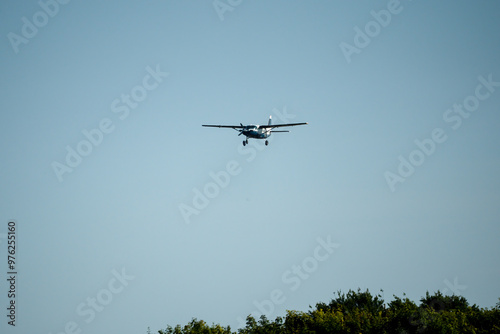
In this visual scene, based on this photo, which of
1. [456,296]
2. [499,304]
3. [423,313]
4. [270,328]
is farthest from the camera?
[456,296]

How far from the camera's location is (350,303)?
82.8m

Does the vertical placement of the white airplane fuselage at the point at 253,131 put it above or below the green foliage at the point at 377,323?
above

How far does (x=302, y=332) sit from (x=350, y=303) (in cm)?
2746

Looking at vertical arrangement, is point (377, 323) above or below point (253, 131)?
below

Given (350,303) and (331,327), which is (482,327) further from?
(350,303)

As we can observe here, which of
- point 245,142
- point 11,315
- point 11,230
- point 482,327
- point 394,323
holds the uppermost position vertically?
point 245,142

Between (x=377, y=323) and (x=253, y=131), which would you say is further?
(x=253, y=131)

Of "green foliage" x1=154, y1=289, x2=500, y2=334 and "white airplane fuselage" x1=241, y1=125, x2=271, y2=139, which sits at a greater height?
"white airplane fuselage" x1=241, y1=125, x2=271, y2=139

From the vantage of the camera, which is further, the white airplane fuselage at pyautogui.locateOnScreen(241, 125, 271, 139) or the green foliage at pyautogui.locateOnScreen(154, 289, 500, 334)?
the white airplane fuselage at pyautogui.locateOnScreen(241, 125, 271, 139)

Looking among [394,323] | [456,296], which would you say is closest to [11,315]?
[394,323]

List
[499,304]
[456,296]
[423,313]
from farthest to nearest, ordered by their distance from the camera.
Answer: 1. [456,296]
2. [499,304]
3. [423,313]

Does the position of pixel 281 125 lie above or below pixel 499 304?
above

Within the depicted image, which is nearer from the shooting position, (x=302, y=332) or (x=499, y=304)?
(x=302, y=332)

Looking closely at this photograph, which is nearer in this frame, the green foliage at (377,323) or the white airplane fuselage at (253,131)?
the green foliage at (377,323)
